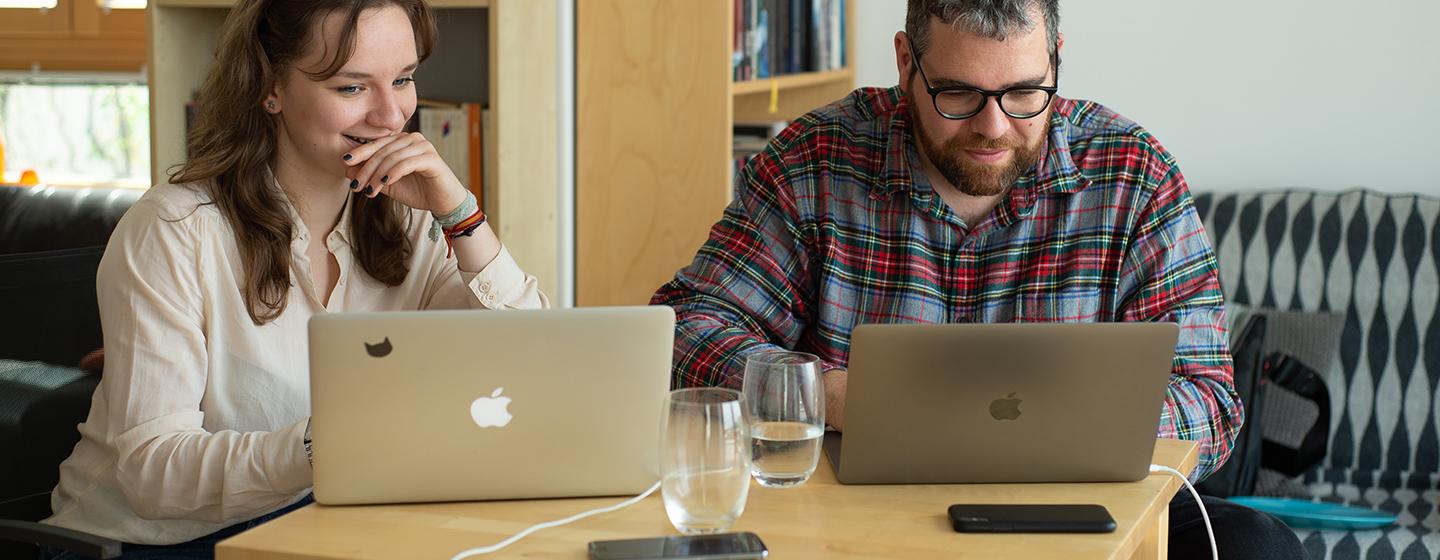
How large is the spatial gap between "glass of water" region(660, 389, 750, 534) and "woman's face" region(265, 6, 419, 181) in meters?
0.71

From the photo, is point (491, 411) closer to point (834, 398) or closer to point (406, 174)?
point (834, 398)

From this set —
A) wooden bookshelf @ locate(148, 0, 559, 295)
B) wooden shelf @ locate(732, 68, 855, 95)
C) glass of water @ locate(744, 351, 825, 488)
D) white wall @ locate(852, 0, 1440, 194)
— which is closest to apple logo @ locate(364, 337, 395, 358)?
glass of water @ locate(744, 351, 825, 488)

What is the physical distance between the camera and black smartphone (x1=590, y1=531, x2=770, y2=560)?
106cm

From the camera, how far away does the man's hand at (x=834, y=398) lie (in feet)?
4.73

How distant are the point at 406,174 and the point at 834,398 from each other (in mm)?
595

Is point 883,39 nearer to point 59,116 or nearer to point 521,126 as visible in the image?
point 521,126

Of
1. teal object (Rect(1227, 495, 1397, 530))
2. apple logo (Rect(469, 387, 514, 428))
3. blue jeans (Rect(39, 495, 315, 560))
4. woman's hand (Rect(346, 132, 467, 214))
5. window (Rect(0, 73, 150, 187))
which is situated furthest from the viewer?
window (Rect(0, 73, 150, 187))

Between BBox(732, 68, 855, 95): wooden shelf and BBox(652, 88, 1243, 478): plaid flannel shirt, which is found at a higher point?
BBox(732, 68, 855, 95): wooden shelf

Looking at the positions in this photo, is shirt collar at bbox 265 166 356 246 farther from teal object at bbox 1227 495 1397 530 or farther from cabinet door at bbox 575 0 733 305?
teal object at bbox 1227 495 1397 530

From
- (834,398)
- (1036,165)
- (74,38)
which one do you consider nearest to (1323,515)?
(1036,165)

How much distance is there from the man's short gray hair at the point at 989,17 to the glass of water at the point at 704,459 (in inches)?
30.8

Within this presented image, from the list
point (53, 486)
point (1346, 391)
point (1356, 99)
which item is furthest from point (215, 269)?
point (1356, 99)

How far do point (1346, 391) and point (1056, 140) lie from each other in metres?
1.02

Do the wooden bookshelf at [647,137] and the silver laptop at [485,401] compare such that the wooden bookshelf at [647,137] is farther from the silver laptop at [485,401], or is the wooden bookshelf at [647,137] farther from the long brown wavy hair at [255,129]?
the silver laptop at [485,401]
